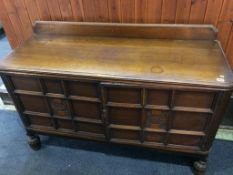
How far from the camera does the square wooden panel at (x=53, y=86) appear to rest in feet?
3.69

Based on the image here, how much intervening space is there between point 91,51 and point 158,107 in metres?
0.47

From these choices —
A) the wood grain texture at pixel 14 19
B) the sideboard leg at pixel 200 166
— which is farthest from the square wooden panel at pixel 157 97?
the wood grain texture at pixel 14 19

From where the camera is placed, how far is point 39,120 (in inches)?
53.5

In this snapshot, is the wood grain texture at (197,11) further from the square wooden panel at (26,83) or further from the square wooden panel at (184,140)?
the square wooden panel at (26,83)

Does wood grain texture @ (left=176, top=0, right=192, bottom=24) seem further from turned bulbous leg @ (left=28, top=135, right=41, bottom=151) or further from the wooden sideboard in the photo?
turned bulbous leg @ (left=28, top=135, right=41, bottom=151)

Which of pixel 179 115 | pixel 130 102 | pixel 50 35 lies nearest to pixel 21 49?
pixel 50 35

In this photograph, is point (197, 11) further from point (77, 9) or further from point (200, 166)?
point (200, 166)

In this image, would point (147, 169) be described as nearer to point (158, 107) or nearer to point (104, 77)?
point (158, 107)

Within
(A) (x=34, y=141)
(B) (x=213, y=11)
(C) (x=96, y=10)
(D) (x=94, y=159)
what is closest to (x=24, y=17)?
(C) (x=96, y=10)

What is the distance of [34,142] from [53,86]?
55 cm

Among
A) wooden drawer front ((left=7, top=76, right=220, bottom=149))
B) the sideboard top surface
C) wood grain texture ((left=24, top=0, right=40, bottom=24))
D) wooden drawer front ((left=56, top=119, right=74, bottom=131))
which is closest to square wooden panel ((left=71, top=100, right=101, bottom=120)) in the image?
wooden drawer front ((left=7, top=76, right=220, bottom=149))

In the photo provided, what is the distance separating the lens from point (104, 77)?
1014mm

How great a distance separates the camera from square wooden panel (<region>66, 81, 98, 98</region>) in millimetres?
1084

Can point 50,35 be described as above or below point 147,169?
above
